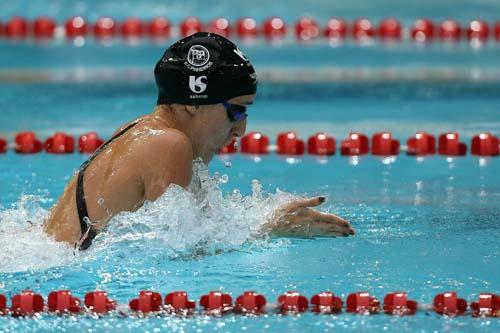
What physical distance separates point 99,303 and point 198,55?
892 millimetres

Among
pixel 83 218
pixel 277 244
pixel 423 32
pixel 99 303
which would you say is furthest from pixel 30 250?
pixel 423 32

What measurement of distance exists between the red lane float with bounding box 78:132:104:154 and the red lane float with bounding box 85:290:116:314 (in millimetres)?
2697

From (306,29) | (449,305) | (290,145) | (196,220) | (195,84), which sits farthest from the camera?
(306,29)

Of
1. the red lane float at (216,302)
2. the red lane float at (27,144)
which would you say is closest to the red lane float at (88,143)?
the red lane float at (27,144)

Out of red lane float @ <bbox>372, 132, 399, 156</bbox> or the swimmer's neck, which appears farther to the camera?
red lane float @ <bbox>372, 132, 399, 156</bbox>

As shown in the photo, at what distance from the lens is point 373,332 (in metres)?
3.02

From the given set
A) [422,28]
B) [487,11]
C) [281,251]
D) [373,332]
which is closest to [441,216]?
[281,251]

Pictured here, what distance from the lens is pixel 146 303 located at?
10.4 feet

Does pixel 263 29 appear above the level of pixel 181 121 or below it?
above

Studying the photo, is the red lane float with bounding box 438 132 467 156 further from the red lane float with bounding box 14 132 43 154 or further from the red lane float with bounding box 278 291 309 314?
the red lane float with bounding box 278 291 309 314

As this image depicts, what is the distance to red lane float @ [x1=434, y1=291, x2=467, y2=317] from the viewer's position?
3148 mm

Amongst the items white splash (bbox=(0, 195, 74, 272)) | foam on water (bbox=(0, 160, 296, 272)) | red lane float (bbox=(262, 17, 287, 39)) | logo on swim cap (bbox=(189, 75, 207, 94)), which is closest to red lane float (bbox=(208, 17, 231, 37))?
red lane float (bbox=(262, 17, 287, 39))

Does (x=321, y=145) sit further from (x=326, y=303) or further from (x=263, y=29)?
(x=263, y=29)

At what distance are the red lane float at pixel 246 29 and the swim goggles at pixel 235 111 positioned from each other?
18.3 feet
